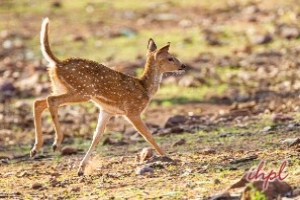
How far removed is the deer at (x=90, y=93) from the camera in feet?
36.8

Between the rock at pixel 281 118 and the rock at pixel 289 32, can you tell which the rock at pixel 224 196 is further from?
the rock at pixel 289 32

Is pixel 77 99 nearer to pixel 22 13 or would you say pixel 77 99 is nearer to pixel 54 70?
pixel 54 70

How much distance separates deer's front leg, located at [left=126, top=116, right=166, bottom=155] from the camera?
1119cm

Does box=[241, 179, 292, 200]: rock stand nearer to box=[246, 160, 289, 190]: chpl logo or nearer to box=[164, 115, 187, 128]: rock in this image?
box=[246, 160, 289, 190]: chpl logo

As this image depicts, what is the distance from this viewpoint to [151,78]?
40.3 feet

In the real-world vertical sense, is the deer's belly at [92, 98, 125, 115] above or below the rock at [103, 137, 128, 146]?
above

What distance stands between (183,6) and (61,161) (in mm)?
14972

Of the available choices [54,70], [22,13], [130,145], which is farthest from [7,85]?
[22,13]

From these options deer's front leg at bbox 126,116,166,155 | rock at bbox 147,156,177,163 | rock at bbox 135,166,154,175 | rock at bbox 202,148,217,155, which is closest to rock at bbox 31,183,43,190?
rock at bbox 135,166,154,175

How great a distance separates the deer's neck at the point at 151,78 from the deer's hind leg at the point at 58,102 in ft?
3.77

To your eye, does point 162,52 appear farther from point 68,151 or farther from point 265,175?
point 265,175

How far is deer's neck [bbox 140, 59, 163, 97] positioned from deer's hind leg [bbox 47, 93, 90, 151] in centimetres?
115

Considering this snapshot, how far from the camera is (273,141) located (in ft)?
37.7

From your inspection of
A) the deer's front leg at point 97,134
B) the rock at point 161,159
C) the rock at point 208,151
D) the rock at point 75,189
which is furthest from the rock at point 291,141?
the rock at point 75,189
